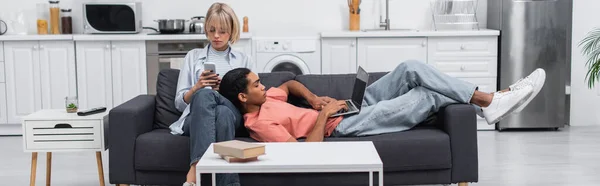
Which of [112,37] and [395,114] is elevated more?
[112,37]

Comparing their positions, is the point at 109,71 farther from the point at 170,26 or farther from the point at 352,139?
the point at 352,139

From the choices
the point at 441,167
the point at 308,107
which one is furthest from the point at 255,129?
the point at 441,167

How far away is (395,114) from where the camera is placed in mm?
3684

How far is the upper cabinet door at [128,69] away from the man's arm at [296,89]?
2.21 m

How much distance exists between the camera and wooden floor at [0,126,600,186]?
13.9 feet

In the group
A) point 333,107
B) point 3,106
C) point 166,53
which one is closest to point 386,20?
→ point 166,53

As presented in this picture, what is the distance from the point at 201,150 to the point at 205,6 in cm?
315

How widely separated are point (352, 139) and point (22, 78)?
3247mm

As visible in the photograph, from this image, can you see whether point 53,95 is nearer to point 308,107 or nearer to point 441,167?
point 308,107

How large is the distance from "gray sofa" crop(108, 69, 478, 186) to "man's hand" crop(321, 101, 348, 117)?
0.14m

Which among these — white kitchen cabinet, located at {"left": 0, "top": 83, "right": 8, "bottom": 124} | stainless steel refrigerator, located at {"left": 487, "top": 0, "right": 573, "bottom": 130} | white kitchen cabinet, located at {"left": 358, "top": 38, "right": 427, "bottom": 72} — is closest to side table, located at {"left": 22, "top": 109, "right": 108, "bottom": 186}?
white kitchen cabinet, located at {"left": 0, "top": 83, "right": 8, "bottom": 124}

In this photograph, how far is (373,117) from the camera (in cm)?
367

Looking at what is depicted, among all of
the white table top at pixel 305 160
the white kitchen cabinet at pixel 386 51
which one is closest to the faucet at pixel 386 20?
the white kitchen cabinet at pixel 386 51

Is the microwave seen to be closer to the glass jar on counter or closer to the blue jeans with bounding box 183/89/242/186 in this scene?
the glass jar on counter
